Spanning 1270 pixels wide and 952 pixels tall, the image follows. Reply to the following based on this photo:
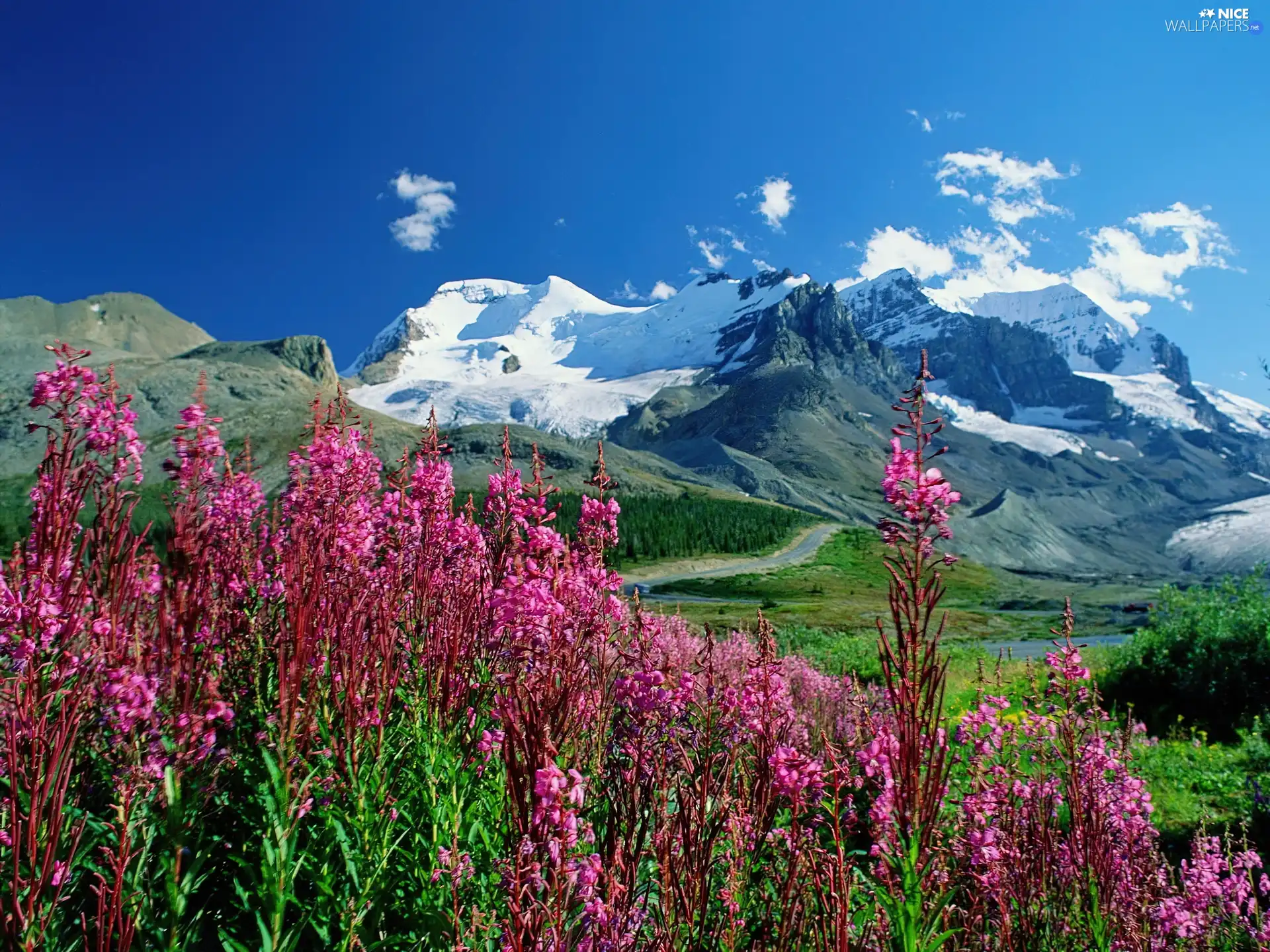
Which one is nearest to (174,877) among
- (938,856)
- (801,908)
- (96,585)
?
(96,585)

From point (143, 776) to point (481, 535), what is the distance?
86.3 inches

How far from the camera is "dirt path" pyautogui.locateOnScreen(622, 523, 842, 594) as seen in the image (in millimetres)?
75688

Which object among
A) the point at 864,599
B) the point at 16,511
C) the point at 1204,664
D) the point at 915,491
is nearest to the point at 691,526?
the point at 864,599

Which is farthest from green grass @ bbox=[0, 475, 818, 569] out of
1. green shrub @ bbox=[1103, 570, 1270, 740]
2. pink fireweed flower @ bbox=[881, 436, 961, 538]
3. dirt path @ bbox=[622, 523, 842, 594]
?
pink fireweed flower @ bbox=[881, 436, 961, 538]

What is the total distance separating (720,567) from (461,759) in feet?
274

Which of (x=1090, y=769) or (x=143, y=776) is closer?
(x=143, y=776)

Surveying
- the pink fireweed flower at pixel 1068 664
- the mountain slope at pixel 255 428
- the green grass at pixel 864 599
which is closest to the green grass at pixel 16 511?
the mountain slope at pixel 255 428

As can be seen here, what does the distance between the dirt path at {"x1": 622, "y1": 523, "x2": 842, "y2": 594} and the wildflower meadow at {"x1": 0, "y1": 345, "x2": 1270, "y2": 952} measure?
63.4m

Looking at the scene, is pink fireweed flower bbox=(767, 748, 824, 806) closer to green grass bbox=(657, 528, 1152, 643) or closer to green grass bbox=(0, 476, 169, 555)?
green grass bbox=(657, 528, 1152, 643)

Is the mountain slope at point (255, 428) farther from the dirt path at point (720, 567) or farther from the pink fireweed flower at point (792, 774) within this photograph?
the pink fireweed flower at point (792, 774)

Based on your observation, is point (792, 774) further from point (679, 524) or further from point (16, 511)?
point (16, 511)

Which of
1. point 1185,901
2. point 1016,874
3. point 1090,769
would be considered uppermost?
point 1090,769

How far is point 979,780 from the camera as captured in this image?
3705mm

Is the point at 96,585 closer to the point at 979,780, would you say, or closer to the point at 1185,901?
the point at 979,780
